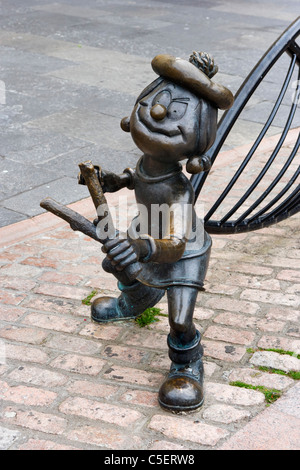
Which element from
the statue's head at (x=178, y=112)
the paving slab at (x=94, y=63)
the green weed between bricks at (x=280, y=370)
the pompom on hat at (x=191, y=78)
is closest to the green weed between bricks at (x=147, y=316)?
the green weed between bricks at (x=280, y=370)

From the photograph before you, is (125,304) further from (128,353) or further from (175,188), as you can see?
(175,188)

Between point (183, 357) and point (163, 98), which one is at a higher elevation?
point (163, 98)

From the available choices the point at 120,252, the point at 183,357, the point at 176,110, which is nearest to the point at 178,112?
the point at 176,110

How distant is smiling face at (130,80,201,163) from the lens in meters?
2.98

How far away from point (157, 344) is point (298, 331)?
0.74 metres

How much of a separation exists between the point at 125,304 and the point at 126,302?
0.07 feet

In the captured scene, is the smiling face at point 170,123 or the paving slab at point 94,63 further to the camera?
the paving slab at point 94,63

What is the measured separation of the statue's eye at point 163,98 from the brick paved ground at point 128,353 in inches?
48.5

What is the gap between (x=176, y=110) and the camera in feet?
9.77

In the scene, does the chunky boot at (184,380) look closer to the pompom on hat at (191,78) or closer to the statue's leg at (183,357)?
the statue's leg at (183,357)

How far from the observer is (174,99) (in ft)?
9.84

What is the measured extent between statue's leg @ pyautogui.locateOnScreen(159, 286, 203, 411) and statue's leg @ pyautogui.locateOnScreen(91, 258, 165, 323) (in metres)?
0.33

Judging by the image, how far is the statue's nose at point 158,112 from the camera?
9.57ft
